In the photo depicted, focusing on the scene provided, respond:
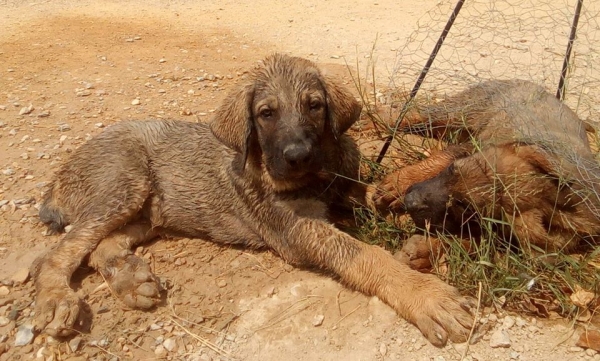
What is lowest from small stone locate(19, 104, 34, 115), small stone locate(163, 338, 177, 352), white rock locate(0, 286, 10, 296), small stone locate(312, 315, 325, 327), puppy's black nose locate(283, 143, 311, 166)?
white rock locate(0, 286, 10, 296)

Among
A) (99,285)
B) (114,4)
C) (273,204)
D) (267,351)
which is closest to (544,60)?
(273,204)

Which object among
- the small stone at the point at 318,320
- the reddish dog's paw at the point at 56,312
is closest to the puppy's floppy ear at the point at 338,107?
the small stone at the point at 318,320

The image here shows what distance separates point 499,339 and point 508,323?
16 centimetres

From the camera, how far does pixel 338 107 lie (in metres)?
4.21

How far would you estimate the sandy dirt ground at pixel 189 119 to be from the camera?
3.55 metres

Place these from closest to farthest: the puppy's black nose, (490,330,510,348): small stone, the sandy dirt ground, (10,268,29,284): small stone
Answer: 1. (490,330,510,348): small stone
2. the sandy dirt ground
3. the puppy's black nose
4. (10,268,29,284): small stone

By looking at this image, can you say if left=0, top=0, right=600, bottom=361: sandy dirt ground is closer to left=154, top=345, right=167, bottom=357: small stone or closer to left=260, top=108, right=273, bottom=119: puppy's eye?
left=154, top=345, right=167, bottom=357: small stone

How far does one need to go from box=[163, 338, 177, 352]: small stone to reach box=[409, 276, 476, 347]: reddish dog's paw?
1.62m

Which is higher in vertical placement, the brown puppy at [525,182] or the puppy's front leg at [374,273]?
the brown puppy at [525,182]

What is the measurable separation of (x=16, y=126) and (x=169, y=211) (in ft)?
9.23

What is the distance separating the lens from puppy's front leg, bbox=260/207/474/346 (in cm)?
341

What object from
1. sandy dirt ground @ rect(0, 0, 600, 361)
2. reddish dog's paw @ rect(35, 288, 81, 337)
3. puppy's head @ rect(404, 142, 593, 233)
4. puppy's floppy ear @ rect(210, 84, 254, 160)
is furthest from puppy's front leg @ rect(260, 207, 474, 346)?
reddish dog's paw @ rect(35, 288, 81, 337)

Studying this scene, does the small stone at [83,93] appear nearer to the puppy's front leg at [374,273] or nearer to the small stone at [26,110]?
the small stone at [26,110]

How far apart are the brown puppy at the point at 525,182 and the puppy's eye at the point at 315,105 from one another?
0.95m
